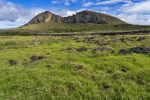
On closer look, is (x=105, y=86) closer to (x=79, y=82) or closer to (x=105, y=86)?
(x=105, y=86)

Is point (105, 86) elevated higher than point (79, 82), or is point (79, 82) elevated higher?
point (79, 82)

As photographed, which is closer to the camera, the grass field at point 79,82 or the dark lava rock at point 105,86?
the grass field at point 79,82

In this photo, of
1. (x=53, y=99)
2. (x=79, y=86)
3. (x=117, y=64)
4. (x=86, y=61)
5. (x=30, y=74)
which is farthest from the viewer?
(x=86, y=61)

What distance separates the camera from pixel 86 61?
21547 mm

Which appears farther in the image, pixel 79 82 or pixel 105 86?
pixel 79 82

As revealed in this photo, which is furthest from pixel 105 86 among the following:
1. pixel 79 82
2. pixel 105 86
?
pixel 79 82

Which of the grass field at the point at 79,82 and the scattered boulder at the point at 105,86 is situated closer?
the grass field at the point at 79,82

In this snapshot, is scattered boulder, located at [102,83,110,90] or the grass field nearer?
the grass field

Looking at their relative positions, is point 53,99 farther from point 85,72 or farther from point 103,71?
point 103,71

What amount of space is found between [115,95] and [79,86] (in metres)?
2.00

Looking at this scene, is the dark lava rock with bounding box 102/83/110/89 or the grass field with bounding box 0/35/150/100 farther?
the dark lava rock with bounding box 102/83/110/89

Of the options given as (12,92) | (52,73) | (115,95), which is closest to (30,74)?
(52,73)

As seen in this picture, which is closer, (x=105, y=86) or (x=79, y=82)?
(x=105, y=86)

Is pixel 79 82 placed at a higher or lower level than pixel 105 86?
higher
